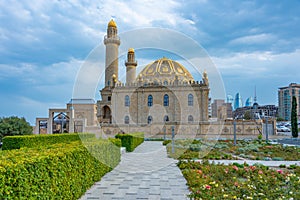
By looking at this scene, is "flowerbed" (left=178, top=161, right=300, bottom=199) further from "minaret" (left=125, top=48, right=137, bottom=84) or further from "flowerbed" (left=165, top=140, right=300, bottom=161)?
"minaret" (left=125, top=48, right=137, bottom=84)

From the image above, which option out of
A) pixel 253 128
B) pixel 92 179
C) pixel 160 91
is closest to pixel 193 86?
pixel 160 91

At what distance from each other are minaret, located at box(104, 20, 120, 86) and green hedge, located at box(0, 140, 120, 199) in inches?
1428

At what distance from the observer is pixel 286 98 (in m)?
73.3

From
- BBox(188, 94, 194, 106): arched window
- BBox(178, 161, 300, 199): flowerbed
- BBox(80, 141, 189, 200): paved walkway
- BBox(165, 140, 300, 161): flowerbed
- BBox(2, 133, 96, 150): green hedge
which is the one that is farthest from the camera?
BBox(188, 94, 194, 106): arched window

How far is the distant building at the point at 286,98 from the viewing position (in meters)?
70.4

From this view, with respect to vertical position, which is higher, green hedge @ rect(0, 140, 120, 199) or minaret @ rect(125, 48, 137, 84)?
minaret @ rect(125, 48, 137, 84)

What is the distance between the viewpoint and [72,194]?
499cm

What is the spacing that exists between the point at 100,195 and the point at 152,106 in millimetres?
34624

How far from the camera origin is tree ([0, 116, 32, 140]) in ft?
59.1

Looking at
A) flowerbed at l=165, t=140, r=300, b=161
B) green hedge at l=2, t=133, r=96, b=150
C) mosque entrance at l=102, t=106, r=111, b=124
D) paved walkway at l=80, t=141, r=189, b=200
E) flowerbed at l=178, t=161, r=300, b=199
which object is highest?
mosque entrance at l=102, t=106, r=111, b=124

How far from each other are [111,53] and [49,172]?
39366mm

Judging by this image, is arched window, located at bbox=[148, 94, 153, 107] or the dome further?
the dome

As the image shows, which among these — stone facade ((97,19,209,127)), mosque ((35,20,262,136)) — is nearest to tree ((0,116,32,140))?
mosque ((35,20,262,136))

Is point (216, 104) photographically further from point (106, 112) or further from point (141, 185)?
point (141, 185)
